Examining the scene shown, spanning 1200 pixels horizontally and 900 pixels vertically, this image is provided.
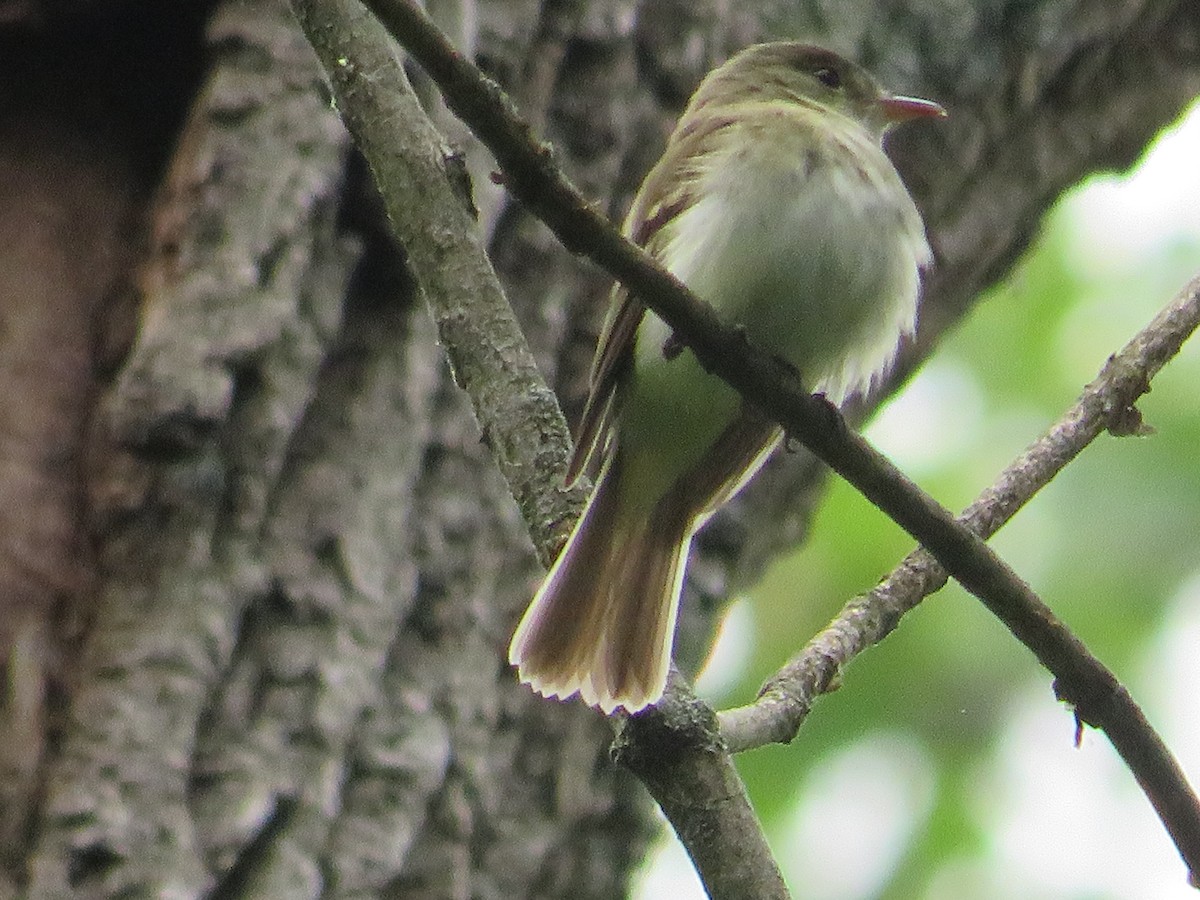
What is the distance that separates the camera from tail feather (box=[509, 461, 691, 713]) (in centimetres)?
244

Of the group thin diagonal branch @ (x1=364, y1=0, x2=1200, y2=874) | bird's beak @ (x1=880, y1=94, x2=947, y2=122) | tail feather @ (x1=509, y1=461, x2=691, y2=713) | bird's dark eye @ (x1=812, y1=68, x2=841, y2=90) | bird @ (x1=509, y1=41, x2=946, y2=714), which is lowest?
thin diagonal branch @ (x1=364, y1=0, x2=1200, y2=874)

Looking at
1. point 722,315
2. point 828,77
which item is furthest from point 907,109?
point 722,315

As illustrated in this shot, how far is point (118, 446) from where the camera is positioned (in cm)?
272

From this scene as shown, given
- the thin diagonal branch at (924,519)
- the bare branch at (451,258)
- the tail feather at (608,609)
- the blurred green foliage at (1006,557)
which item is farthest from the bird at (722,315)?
the blurred green foliage at (1006,557)

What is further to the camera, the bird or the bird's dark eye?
the bird's dark eye

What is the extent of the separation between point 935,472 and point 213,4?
11.8ft

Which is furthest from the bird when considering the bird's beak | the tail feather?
the bird's beak

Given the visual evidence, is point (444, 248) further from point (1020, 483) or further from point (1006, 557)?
point (1006, 557)

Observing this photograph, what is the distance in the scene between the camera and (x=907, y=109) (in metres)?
3.68

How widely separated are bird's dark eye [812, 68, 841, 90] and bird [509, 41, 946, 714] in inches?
17.2

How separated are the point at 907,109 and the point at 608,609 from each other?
1.45 meters

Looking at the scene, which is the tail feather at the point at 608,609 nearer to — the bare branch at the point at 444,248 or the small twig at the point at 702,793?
the bare branch at the point at 444,248

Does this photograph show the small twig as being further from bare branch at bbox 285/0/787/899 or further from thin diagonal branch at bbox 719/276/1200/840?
thin diagonal branch at bbox 719/276/1200/840

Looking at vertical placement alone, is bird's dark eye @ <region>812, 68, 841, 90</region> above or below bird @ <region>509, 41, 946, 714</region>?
above
